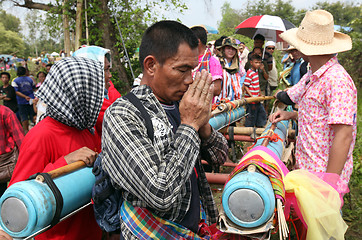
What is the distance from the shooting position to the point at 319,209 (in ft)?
4.52

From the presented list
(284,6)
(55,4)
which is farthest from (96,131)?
(284,6)

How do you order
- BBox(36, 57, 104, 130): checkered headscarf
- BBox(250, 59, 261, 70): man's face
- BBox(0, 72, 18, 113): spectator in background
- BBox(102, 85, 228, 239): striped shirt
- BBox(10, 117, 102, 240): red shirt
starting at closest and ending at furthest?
BBox(102, 85, 228, 239): striped shirt
BBox(10, 117, 102, 240): red shirt
BBox(36, 57, 104, 130): checkered headscarf
BBox(250, 59, 261, 70): man's face
BBox(0, 72, 18, 113): spectator in background

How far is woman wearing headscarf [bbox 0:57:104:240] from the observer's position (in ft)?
5.72

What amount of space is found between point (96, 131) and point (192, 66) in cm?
125

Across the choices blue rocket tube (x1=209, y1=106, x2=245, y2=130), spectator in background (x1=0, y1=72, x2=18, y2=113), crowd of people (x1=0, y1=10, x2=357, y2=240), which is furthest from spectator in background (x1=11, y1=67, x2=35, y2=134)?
crowd of people (x1=0, y1=10, x2=357, y2=240)

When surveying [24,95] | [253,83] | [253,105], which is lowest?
[24,95]

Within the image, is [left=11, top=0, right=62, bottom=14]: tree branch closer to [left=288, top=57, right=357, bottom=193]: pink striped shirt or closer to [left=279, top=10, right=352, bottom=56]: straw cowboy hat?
[left=279, top=10, right=352, bottom=56]: straw cowboy hat

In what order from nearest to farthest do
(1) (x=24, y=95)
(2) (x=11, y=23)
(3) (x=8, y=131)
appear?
(3) (x=8, y=131)
(1) (x=24, y=95)
(2) (x=11, y=23)

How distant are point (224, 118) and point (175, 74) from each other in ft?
6.77

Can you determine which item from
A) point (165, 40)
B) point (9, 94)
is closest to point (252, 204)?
point (165, 40)

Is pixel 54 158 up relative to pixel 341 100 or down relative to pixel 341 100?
down

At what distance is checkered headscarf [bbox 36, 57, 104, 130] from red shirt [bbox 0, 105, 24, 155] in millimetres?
1524

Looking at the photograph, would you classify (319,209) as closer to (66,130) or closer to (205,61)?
(66,130)

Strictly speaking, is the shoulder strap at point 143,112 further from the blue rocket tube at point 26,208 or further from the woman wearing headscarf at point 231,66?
the woman wearing headscarf at point 231,66
